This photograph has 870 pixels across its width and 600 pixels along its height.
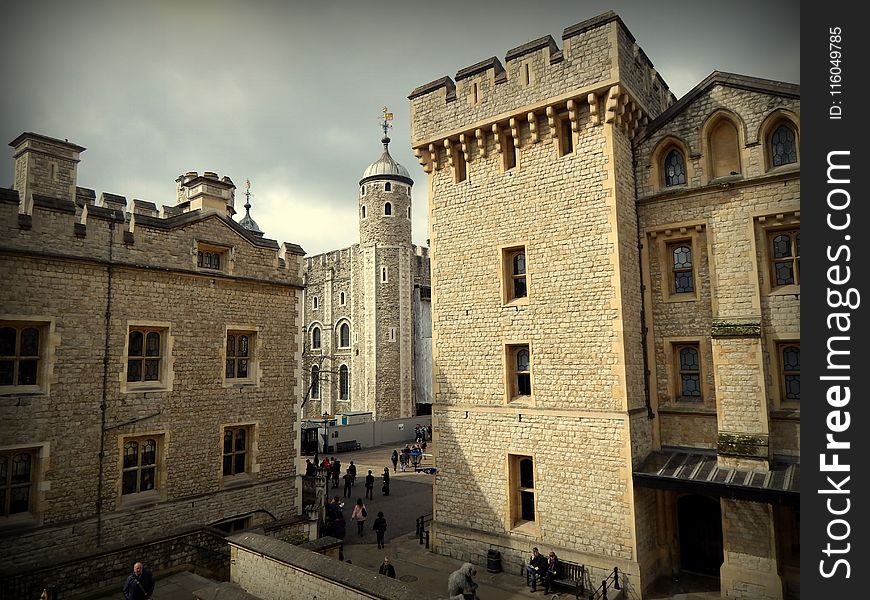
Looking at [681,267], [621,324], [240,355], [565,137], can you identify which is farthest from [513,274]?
[240,355]

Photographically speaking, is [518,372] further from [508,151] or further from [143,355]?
[143,355]

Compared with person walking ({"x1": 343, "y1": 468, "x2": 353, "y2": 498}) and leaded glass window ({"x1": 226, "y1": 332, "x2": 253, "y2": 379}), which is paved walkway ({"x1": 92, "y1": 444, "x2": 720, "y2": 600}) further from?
leaded glass window ({"x1": 226, "y1": 332, "x2": 253, "y2": 379})

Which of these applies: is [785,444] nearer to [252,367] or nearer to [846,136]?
[846,136]

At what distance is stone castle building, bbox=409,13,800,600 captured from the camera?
11586 millimetres

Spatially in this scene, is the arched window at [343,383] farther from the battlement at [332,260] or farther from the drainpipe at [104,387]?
the drainpipe at [104,387]

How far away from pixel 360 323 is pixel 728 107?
3090 cm

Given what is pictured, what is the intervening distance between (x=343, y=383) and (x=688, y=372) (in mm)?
31968

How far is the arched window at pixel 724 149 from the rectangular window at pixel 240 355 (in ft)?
44.3

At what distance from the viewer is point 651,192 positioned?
13578 millimetres

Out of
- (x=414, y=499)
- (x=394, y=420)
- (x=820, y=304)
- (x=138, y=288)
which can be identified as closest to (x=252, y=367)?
(x=138, y=288)

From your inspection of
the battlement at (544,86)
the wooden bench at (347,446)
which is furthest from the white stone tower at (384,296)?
the battlement at (544,86)

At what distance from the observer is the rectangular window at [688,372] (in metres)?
13.0

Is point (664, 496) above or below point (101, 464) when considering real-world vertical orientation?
below

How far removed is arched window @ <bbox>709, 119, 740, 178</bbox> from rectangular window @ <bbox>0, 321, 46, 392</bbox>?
1637cm
